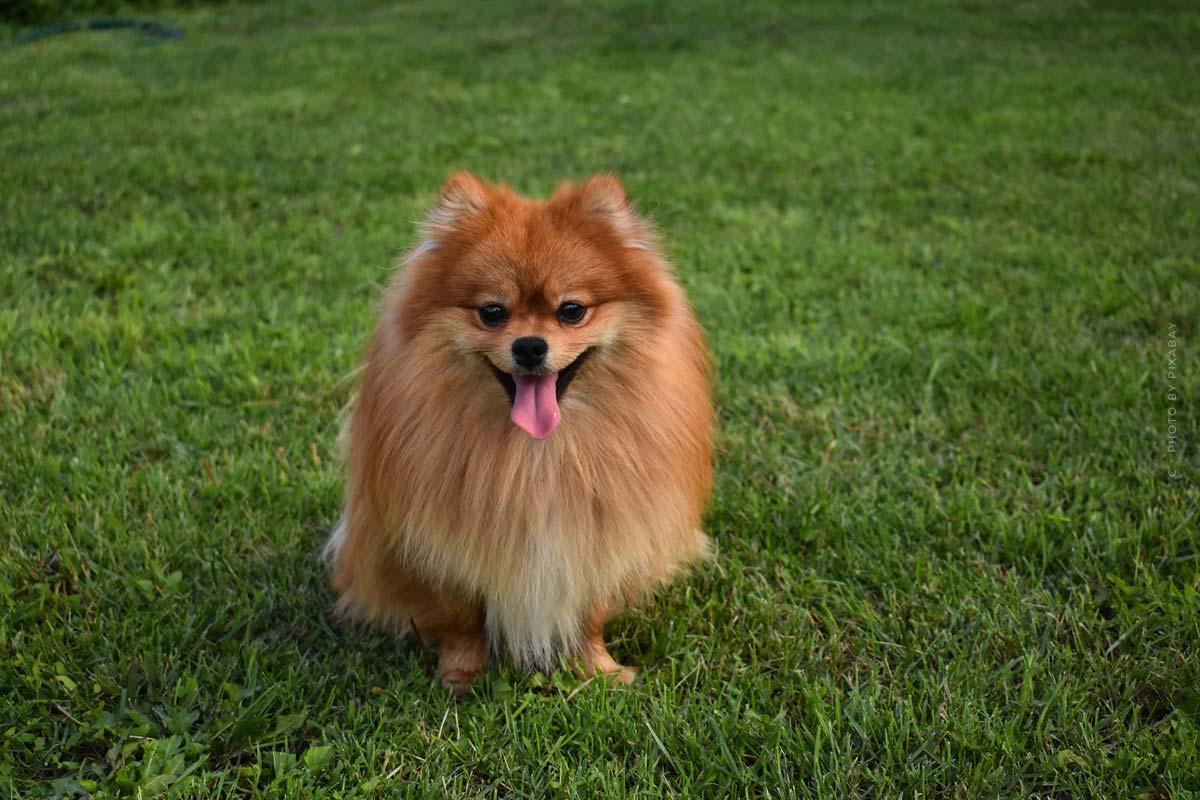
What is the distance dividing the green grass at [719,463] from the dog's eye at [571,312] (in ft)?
2.97

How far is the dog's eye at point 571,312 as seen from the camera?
6.66 feet

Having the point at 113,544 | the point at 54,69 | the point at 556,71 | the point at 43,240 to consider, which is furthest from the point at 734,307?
the point at 54,69

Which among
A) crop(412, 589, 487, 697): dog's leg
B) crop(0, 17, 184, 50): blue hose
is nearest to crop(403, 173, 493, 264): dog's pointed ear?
crop(412, 589, 487, 697): dog's leg

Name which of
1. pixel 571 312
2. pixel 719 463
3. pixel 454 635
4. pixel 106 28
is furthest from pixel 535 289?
pixel 106 28

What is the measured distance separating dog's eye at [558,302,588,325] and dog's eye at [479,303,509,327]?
4.8 inches

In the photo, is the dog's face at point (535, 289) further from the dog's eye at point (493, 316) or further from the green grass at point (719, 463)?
the green grass at point (719, 463)

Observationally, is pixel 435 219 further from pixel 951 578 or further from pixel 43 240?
pixel 43 240

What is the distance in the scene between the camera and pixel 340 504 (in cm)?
297

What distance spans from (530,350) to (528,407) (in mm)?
142

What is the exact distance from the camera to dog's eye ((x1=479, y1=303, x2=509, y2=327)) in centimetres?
201

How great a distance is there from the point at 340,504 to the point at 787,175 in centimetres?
444

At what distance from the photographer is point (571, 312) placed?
6.67 feet

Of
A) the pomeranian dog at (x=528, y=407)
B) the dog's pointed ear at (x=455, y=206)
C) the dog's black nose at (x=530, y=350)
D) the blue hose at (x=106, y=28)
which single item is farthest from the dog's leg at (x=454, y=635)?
the blue hose at (x=106, y=28)

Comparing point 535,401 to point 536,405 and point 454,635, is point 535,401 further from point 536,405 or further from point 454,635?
point 454,635
